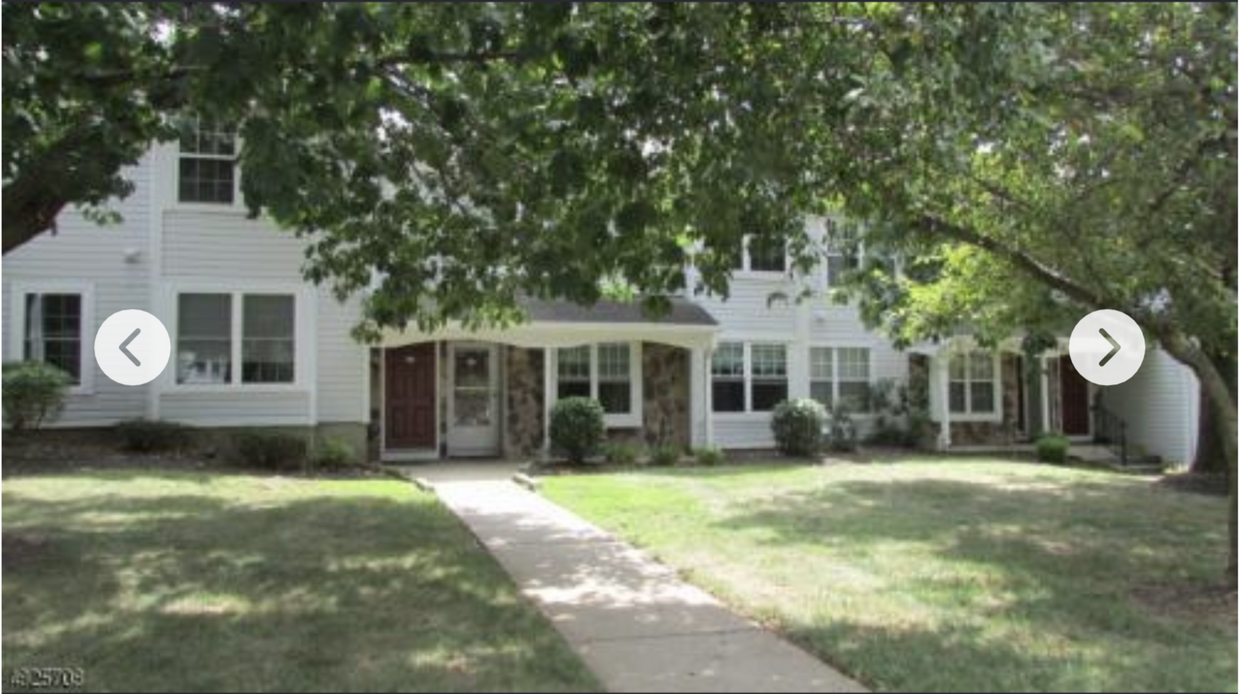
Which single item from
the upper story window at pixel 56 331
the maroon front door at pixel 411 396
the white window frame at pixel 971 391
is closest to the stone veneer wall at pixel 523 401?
the maroon front door at pixel 411 396

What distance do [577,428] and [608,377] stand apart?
143 inches

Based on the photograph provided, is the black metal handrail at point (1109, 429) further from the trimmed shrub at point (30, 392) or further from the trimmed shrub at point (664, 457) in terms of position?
the trimmed shrub at point (30, 392)

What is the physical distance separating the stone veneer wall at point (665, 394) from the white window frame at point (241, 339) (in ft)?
22.6

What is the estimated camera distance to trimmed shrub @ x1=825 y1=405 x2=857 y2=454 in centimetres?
2478

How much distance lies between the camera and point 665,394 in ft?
80.0

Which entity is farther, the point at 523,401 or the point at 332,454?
the point at 523,401

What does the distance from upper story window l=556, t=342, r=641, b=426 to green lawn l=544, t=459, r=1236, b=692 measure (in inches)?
194

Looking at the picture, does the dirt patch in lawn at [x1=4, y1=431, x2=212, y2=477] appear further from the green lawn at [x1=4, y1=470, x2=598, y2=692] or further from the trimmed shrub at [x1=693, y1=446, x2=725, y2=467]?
the trimmed shrub at [x1=693, y1=446, x2=725, y2=467]

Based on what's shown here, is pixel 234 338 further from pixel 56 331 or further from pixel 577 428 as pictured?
pixel 577 428

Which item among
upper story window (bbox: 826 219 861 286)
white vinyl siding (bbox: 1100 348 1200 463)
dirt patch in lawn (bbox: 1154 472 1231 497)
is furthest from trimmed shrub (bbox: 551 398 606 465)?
white vinyl siding (bbox: 1100 348 1200 463)

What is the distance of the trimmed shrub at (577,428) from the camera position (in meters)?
20.4

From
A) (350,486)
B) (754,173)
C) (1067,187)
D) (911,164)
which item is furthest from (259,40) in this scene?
(350,486)

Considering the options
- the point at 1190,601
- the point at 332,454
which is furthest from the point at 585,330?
the point at 1190,601

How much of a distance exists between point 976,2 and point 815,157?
8.65 ft
